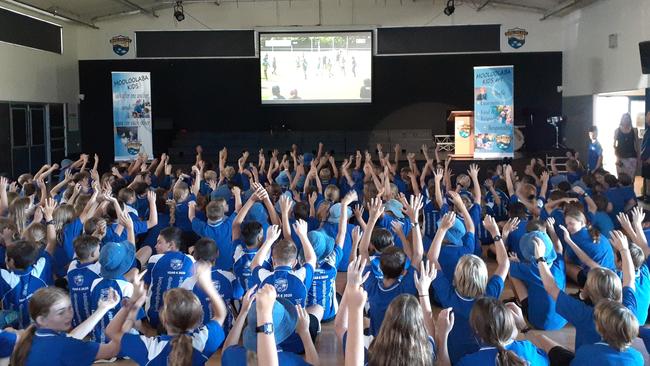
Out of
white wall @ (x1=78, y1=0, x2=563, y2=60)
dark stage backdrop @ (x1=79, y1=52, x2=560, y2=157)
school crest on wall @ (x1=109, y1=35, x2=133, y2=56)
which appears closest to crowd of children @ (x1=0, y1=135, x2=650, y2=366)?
dark stage backdrop @ (x1=79, y1=52, x2=560, y2=157)

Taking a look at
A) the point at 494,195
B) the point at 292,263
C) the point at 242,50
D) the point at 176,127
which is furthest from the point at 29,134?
the point at 292,263

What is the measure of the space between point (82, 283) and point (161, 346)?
1.76 meters

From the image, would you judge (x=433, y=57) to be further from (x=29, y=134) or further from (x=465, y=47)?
(x=29, y=134)

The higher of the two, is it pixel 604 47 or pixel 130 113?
pixel 604 47

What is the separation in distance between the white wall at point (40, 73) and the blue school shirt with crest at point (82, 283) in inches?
464

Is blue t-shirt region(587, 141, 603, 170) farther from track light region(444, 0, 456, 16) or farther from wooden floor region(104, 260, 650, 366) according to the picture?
wooden floor region(104, 260, 650, 366)

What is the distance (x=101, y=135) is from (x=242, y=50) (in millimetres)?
4889

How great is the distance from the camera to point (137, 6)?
17.5 metres

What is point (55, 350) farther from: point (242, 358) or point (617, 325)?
point (617, 325)

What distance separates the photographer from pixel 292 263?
4430 mm

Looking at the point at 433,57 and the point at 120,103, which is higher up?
the point at 433,57

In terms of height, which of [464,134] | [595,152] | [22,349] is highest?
[464,134]

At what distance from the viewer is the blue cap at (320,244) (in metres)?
5.23

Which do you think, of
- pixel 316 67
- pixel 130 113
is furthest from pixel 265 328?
pixel 316 67
